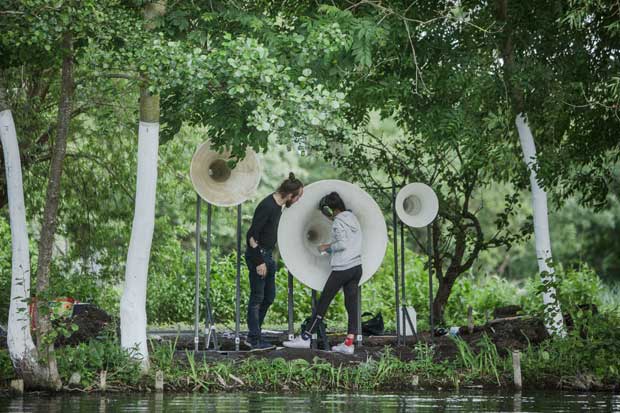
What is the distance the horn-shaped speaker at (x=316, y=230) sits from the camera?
1301 cm

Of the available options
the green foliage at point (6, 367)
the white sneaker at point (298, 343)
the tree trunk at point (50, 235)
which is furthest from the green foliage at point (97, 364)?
Result: the white sneaker at point (298, 343)

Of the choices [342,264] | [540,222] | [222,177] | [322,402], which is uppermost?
[222,177]

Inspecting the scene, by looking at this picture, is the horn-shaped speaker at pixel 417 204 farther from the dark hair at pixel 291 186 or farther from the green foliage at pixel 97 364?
the green foliage at pixel 97 364

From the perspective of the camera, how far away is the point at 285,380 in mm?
11602

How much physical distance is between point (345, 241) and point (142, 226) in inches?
94.2

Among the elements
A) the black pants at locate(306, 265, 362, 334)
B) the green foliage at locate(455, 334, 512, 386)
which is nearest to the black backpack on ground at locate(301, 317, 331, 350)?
the black pants at locate(306, 265, 362, 334)

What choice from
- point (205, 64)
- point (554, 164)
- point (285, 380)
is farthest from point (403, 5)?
point (285, 380)

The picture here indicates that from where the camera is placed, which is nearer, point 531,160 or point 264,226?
point 264,226

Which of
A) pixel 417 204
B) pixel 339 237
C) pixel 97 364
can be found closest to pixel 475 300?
pixel 417 204

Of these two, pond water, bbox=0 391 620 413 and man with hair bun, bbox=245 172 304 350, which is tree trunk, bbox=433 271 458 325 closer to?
man with hair bun, bbox=245 172 304 350

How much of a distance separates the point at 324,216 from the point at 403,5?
2.59 metres

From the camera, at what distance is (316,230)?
13.2 metres

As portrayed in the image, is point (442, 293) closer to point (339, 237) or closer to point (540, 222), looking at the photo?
point (540, 222)

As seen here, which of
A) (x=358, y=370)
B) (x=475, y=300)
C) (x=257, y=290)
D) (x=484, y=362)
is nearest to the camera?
(x=358, y=370)
